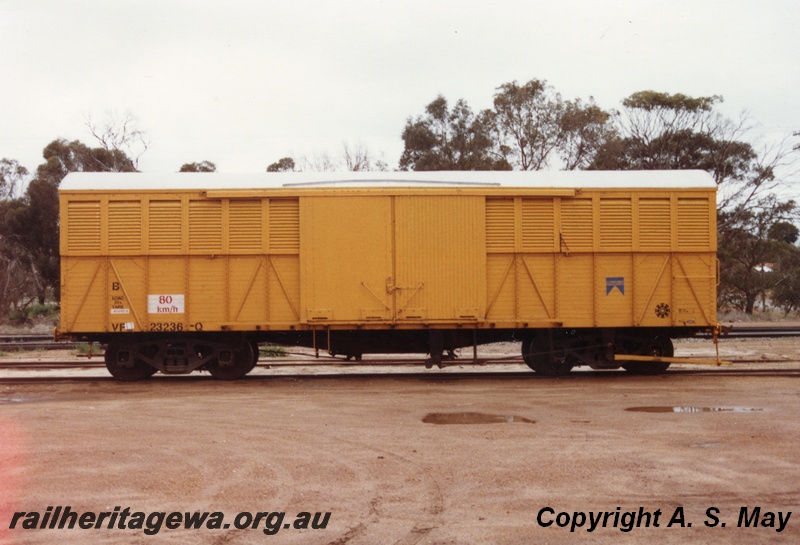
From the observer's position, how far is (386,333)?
15.1 m

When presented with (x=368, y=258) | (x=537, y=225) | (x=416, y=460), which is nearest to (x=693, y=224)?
(x=537, y=225)

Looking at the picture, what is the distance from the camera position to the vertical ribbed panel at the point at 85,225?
1458 cm

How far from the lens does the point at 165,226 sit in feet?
47.9

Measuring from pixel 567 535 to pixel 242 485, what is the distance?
10.1 ft

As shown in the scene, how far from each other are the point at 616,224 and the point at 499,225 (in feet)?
7.46

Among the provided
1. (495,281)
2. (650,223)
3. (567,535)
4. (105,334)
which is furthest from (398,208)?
(567,535)

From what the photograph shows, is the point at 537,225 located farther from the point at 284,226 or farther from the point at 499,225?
the point at 284,226

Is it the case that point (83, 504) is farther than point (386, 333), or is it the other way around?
point (386, 333)

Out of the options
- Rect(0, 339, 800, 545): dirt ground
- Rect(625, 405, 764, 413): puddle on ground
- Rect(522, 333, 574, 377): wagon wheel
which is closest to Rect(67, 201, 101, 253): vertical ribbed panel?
Rect(0, 339, 800, 545): dirt ground

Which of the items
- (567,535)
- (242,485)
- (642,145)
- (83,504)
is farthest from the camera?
(642,145)

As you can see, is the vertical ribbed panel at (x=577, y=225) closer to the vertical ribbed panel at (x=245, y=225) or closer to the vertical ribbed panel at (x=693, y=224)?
Answer: the vertical ribbed panel at (x=693, y=224)

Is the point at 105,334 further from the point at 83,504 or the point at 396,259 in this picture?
the point at 83,504

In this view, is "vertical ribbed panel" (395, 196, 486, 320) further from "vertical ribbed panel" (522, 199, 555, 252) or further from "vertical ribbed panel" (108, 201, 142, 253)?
"vertical ribbed panel" (108, 201, 142, 253)

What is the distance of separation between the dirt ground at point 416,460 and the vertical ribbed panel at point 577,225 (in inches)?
108
